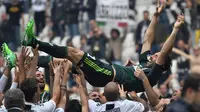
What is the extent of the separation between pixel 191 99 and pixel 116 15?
16.8 m

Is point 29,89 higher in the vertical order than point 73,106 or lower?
higher

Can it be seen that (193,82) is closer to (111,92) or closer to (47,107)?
(47,107)

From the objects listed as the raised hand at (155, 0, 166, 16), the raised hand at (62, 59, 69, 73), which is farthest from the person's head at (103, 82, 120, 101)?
the raised hand at (155, 0, 166, 16)

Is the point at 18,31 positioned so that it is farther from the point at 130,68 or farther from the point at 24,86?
the point at 24,86

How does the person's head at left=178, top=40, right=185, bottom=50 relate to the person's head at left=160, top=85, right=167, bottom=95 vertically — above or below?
above

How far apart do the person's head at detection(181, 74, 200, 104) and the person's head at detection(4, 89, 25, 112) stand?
203 centimetres

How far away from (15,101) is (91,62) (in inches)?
146

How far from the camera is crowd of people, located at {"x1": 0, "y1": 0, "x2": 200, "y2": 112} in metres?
10.6

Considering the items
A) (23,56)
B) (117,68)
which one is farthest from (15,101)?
(117,68)

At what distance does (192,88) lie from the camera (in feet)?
27.8

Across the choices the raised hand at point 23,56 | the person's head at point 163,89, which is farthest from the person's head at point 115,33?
the raised hand at point 23,56

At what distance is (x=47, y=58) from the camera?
1325 cm

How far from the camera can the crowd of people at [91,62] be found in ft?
34.8

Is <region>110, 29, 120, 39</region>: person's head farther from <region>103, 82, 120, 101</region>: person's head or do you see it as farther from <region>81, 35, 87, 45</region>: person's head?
<region>103, 82, 120, 101</region>: person's head
